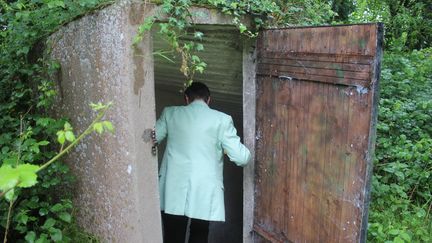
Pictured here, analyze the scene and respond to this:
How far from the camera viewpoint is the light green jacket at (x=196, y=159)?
3344 millimetres

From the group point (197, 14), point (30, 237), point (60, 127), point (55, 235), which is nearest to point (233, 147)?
point (197, 14)

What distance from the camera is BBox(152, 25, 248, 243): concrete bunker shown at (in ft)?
11.0

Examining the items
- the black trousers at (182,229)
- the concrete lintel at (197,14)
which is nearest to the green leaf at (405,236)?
the black trousers at (182,229)

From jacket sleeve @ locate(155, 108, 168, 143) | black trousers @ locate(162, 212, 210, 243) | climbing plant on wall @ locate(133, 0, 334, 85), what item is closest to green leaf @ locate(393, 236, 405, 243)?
black trousers @ locate(162, 212, 210, 243)

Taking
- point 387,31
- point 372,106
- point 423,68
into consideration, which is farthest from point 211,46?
point 387,31

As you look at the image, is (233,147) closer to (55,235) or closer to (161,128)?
(161,128)

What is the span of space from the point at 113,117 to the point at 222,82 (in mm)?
1459

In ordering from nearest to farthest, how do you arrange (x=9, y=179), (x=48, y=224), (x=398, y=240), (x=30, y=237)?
1. (x=9, y=179)
2. (x=30, y=237)
3. (x=48, y=224)
4. (x=398, y=240)

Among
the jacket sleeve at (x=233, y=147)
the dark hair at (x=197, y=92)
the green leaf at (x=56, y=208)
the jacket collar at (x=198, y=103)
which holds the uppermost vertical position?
the dark hair at (x=197, y=92)

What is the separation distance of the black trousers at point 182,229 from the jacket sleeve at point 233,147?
2.36 ft

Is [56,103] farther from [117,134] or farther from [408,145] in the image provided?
[408,145]

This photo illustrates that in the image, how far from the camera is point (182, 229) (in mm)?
3744

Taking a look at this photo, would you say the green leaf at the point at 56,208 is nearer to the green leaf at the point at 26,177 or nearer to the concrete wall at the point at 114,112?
the concrete wall at the point at 114,112

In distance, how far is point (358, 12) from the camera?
847cm
